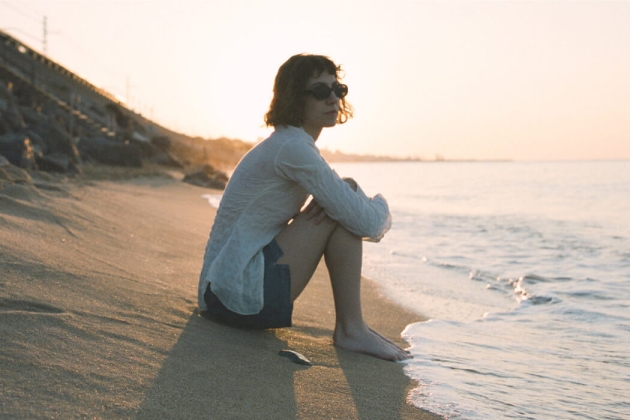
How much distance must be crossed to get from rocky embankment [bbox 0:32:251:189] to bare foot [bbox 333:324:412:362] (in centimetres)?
333

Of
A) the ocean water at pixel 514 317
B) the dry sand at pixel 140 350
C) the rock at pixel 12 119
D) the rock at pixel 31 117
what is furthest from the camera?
the rock at pixel 31 117

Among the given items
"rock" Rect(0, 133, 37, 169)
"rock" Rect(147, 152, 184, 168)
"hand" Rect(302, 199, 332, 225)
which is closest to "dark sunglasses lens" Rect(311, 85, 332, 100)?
"hand" Rect(302, 199, 332, 225)

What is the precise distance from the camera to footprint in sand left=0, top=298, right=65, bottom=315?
2201 millimetres

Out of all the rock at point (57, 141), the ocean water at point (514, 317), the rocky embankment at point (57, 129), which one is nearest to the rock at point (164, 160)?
the rocky embankment at point (57, 129)

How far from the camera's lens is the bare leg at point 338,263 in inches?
105

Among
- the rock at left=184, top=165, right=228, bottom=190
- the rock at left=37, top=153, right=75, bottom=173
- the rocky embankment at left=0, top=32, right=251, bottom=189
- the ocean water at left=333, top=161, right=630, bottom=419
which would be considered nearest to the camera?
the ocean water at left=333, top=161, right=630, bottom=419

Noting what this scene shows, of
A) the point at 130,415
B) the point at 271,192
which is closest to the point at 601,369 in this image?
the point at 271,192

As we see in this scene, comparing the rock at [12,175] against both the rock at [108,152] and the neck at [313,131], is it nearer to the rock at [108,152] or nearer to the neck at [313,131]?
the neck at [313,131]

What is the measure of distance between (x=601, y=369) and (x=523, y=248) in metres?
5.12

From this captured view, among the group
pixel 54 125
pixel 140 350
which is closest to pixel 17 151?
pixel 54 125

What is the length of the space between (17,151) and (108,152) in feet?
25.8

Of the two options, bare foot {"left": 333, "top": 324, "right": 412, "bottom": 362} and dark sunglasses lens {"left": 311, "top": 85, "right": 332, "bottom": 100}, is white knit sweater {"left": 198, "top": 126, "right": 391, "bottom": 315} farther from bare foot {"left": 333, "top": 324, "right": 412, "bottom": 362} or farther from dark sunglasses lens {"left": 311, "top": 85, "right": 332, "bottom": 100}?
bare foot {"left": 333, "top": 324, "right": 412, "bottom": 362}

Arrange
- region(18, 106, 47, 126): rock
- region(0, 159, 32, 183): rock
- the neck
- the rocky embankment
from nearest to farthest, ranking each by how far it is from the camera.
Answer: the neck, region(0, 159, 32, 183): rock, the rocky embankment, region(18, 106, 47, 126): rock

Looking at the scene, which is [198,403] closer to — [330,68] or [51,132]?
[330,68]
